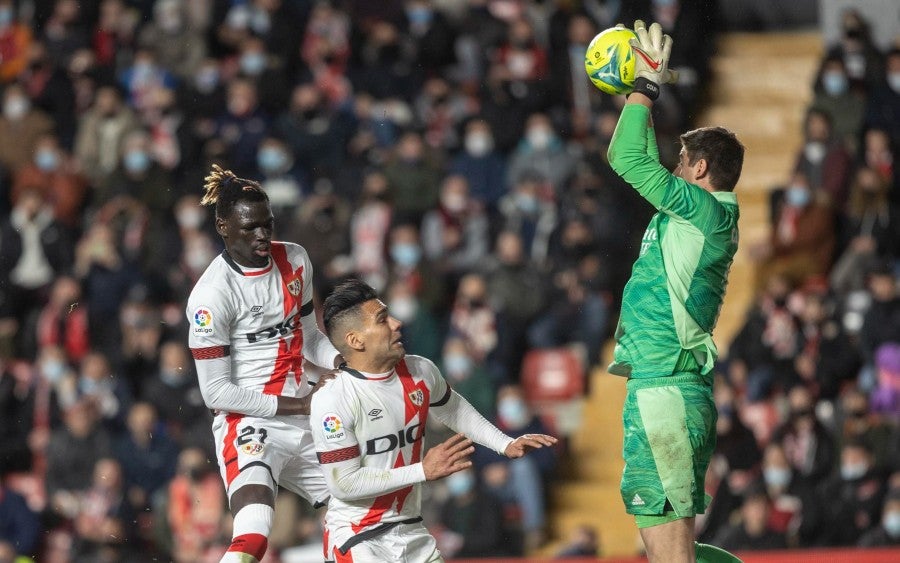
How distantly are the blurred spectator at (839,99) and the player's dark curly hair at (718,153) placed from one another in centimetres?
777

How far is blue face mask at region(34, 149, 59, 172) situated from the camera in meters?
15.8

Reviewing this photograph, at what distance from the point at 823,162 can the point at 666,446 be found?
25.7 ft

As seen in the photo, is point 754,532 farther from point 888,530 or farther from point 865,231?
point 865,231

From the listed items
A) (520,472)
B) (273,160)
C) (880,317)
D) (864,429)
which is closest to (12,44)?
(273,160)

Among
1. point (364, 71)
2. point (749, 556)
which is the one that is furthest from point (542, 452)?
point (364, 71)

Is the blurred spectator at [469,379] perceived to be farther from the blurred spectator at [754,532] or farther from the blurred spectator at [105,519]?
the blurred spectator at [105,519]

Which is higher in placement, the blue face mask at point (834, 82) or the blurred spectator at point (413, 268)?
the blue face mask at point (834, 82)

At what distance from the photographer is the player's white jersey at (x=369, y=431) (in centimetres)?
599

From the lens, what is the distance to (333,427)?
5973 mm

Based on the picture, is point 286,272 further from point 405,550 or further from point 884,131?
point 884,131

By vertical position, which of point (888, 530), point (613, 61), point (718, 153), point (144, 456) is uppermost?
point (613, 61)

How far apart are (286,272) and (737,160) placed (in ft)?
6.80

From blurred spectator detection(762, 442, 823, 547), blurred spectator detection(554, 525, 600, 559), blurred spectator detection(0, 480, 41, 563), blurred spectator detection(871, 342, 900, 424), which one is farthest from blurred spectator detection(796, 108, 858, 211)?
blurred spectator detection(0, 480, 41, 563)

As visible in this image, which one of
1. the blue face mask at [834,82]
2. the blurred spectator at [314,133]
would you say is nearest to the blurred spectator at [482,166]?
the blurred spectator at [314,133]
